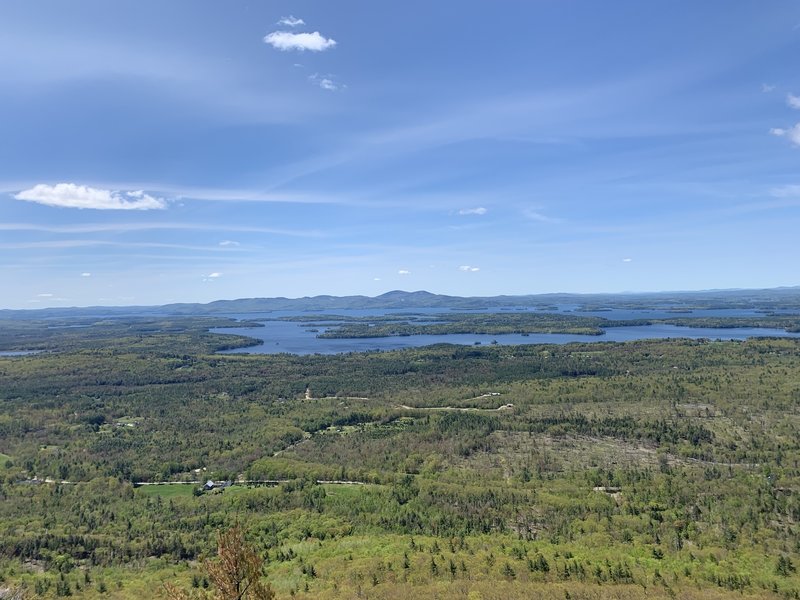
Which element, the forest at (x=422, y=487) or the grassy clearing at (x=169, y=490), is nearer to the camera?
the forest at (x=422, y=487)

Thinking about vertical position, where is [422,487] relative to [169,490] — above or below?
above

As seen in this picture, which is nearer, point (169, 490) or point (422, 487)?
A: point (422, 487)

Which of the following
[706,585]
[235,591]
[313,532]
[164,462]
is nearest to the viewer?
[235,591]

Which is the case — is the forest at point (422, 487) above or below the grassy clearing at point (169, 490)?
above

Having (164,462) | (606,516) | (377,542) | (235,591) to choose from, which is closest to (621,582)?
(606,516)

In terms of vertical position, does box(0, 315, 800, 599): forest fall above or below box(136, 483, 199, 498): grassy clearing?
above

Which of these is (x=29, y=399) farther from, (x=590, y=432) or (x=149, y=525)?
(x=590, y=432)

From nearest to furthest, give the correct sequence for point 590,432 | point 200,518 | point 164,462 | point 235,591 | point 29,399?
1. point 235,591
2. point 200,518
3. point 164,462
4. point 590,432
5. point 29,399

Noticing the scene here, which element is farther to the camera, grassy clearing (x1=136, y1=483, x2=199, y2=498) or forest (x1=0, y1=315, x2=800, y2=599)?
grassy clearing (x1=136, y1=483, x2=199, y2=498)
